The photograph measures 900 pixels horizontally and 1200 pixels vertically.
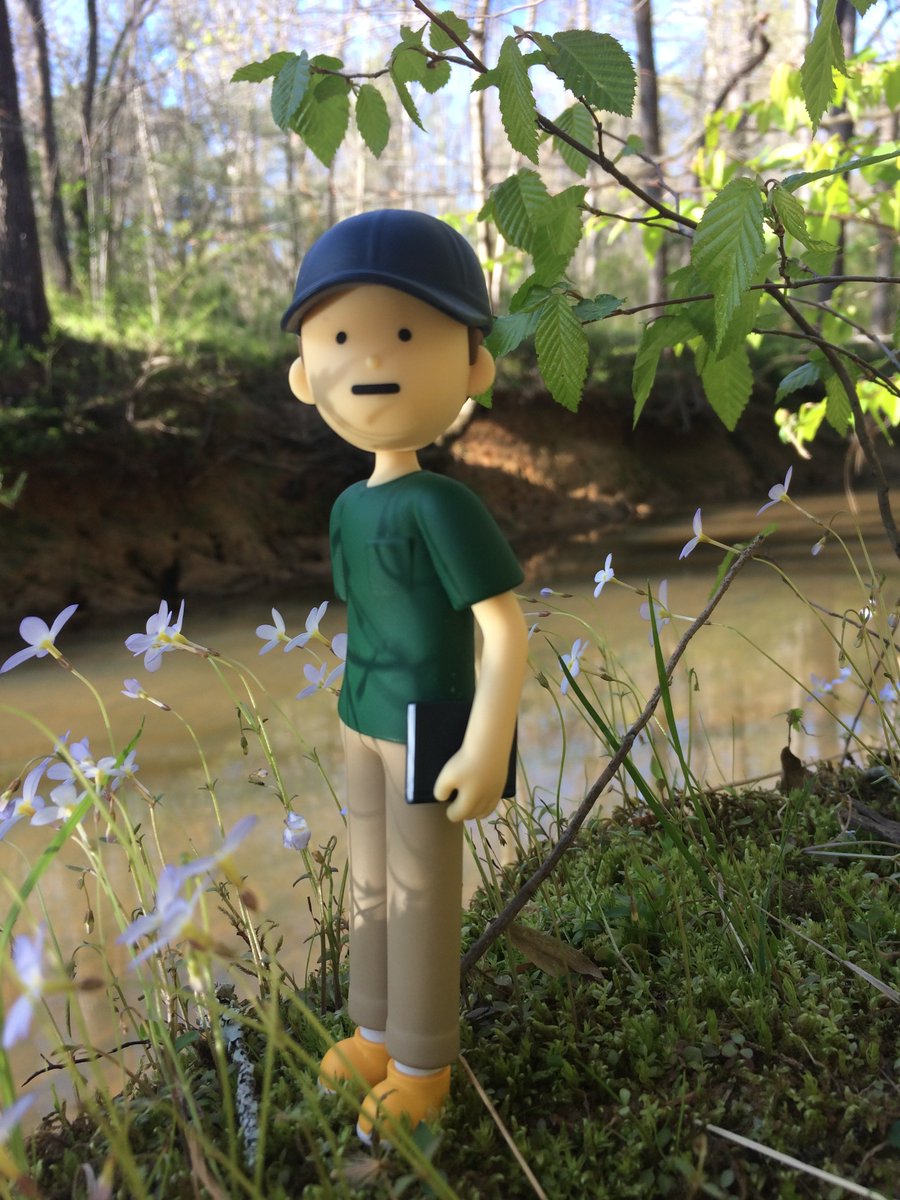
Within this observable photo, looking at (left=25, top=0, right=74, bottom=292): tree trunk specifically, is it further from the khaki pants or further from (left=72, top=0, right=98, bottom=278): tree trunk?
the khaki pants

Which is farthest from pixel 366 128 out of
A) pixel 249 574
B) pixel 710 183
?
pixel 249 574

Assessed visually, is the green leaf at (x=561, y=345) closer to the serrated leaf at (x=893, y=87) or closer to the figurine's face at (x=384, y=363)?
the figurine's face at (x=384, y=363)

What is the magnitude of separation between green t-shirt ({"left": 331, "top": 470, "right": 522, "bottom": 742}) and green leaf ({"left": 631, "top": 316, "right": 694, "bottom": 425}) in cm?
30

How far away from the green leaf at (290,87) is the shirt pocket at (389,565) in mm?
430

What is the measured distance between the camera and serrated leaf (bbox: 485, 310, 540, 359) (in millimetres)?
982

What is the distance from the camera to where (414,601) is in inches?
35.5

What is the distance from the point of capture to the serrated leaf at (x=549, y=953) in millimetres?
1040

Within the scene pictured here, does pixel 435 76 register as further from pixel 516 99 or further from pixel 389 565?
pixel 389 565

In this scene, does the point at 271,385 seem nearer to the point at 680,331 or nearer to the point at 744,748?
the point at 744,748

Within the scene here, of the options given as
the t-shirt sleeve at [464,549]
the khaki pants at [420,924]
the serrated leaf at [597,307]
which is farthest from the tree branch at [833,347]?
the khaki pants at [420,924]

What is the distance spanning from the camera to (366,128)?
3.66 feet

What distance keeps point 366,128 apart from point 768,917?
43.9 inches

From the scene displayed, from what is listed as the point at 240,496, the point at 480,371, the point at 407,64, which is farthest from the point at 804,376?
the point at 240,496

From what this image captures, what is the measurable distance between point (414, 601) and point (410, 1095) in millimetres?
472
